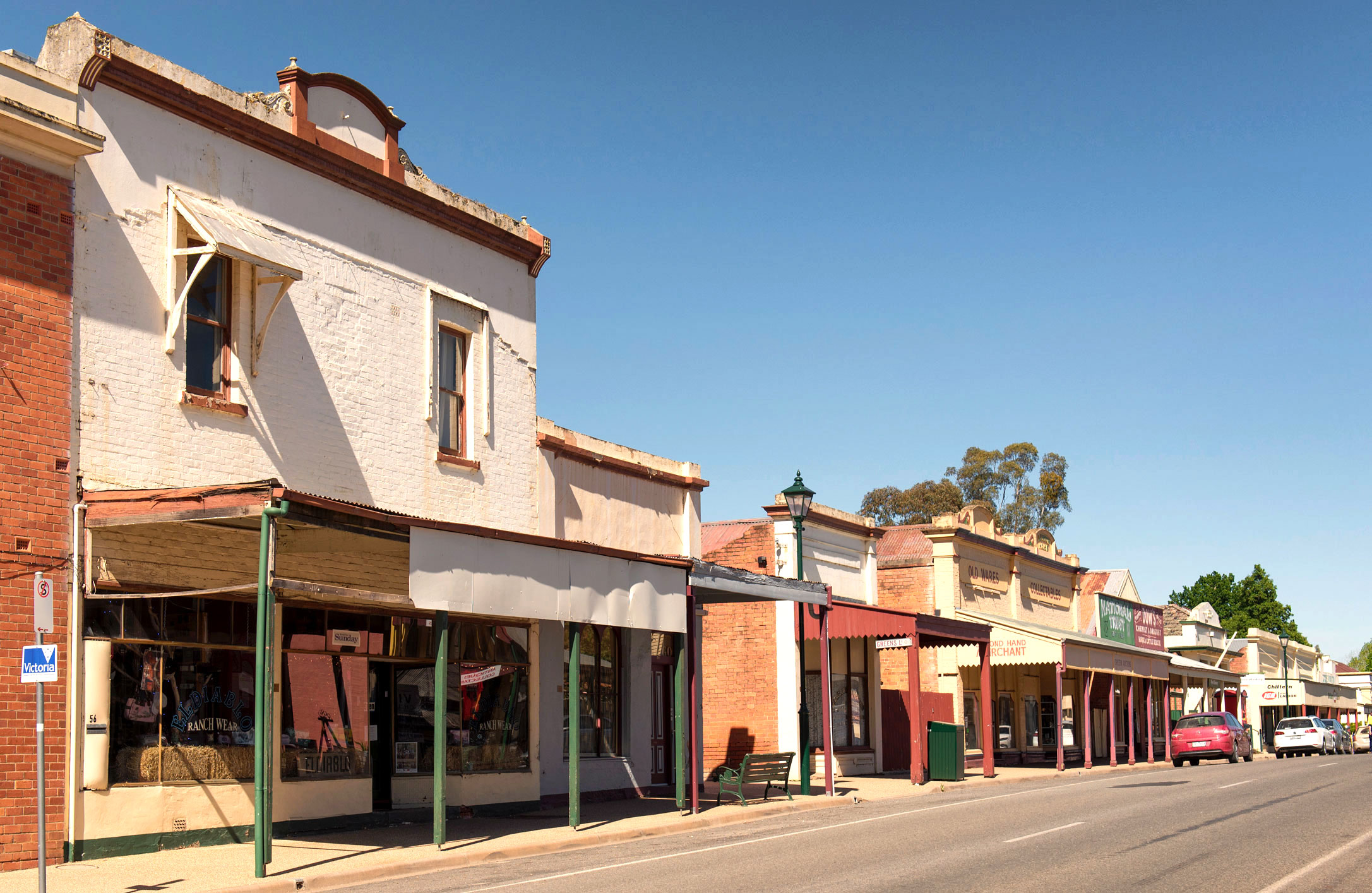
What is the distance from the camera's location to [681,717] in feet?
61.9

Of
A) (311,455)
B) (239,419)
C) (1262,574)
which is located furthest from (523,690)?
(1262,574)

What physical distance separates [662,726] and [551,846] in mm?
8762

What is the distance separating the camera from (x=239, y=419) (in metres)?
15.8

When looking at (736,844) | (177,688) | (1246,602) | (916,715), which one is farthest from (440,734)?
(1246,602)

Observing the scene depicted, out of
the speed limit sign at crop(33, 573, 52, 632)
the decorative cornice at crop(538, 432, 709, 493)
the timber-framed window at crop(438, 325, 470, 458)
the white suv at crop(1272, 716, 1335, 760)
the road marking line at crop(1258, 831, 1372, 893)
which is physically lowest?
the white suv at crop(1272, 716, 1335, 760)

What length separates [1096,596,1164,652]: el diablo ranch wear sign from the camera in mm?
46500

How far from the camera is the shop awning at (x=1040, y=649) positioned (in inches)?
1293

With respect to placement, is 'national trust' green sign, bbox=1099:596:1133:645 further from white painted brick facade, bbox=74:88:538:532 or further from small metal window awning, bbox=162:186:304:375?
small metal window awning, bbox=162:186:304:375

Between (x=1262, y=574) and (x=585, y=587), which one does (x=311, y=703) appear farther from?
(x=1262, y=574)

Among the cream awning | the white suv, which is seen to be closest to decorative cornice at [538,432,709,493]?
the cream awning

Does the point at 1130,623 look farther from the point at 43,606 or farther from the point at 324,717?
the point at 43,606

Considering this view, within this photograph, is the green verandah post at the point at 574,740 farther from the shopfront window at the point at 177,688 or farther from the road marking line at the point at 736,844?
the shopfront window at the point at 177,688

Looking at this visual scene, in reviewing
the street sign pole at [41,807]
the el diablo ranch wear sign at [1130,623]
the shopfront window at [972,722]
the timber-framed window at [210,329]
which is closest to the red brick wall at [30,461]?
the timber-framed window at [210,329]

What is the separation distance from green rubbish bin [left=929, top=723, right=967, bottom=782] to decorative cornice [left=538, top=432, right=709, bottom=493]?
7.79m
